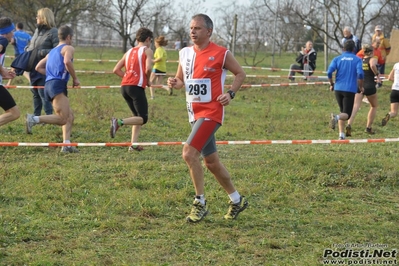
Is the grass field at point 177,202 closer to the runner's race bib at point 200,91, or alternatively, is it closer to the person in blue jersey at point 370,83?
the runner's race bib at point 200,91

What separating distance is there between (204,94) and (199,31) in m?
0.62

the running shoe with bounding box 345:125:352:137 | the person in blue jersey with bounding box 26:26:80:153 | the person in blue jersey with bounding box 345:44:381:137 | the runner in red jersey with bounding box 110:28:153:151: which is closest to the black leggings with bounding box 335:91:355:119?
the running shoe with bounding box 345:125:352:137

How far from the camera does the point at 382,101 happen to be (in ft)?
63.6

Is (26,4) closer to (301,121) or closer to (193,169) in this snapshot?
(301,121)

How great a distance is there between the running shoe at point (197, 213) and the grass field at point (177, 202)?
7cm

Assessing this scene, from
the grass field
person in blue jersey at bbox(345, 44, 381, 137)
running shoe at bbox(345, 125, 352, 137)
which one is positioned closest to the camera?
the grass field

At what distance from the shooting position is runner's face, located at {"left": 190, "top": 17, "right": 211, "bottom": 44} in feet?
20.8

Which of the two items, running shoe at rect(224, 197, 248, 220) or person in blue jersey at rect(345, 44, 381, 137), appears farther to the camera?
person in blue jersey at rect(345, 44, 381, 137)

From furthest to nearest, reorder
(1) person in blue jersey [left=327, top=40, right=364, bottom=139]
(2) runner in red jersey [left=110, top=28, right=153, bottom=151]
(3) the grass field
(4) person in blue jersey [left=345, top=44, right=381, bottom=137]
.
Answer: (4) person in blue jersey [left=345, top=44, right=381, bottom=137] < (1) person in blue jersey [left=327, top=40, right=364, bottom=139] < (2) runner in red jersey [left=110, top=28, right=153, bottom=151] < (3) the grass field

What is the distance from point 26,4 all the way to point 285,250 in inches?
1118

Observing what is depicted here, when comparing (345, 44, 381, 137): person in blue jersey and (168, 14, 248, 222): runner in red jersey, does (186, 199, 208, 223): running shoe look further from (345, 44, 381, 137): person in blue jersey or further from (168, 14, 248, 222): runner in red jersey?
(345, 44, 381, 137): person in blue jersey

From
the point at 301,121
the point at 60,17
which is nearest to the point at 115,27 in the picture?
Answer: the point at 60,17

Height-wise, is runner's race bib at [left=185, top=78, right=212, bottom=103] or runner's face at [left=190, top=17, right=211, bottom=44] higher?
runner's face at [left=190, top=17, right=211, bottom=44]

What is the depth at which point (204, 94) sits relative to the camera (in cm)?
630
